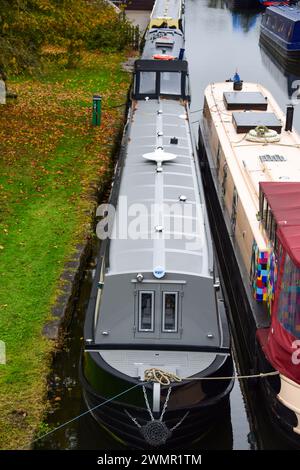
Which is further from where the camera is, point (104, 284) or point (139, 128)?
point (139, 128)

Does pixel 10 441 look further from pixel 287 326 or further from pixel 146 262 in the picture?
pixel 287 326

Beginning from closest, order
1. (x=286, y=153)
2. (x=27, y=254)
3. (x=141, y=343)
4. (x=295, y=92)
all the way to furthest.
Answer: (x=141, y=343) < (x=27, y=254) < (x=286, y=153) < (x=295, y=92)

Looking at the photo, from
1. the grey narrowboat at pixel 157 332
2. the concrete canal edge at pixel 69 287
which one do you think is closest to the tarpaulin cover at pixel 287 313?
the grey narrowboat at pixel 157 332

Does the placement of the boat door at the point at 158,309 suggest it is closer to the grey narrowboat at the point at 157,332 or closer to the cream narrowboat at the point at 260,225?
the grey narrowboat at the point at 157,332

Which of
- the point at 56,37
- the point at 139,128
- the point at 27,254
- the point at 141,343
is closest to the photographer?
the point at 141,343

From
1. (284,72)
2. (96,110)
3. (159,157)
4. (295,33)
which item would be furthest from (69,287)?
(295,33)

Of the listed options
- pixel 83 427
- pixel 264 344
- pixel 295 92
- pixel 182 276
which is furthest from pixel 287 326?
pixel 295 92

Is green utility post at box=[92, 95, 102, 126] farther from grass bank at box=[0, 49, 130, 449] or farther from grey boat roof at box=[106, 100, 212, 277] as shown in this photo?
grey boat roof at box=[106, 100, 212, 277]
